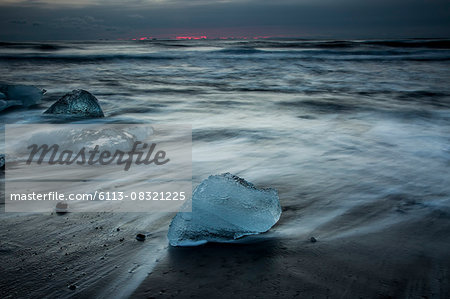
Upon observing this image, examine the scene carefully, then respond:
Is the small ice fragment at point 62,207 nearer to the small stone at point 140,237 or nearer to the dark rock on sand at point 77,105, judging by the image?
the small stone at point 140,237

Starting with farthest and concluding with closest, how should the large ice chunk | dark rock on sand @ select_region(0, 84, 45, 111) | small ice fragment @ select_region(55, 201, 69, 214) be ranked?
dark rock on sand @ select_region(0, 84, 45, 111) < small ice fragment @ select_region(55, 201, 69, 214) < the large ice chunk

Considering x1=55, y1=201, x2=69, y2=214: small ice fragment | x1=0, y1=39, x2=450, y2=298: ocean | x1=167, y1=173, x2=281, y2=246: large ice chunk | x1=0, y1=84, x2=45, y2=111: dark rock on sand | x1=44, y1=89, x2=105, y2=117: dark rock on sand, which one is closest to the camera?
x1=167, y1=173, x2=281, y2=246: large ice chunk

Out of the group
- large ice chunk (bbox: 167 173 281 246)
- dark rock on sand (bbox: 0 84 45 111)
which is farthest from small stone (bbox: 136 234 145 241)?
dark rock on sand (bbox: 0 84 45 111)

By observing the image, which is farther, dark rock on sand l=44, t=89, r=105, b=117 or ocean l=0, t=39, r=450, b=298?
dark rock on sand l=44, t=89, r=105, b=117

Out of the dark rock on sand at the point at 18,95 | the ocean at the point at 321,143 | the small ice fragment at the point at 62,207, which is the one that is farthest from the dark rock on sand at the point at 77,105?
the small ice fragment at the point at 62,207

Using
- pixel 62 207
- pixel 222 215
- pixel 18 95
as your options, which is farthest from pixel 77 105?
pixel 222 215

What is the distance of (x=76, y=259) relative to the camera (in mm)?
1512

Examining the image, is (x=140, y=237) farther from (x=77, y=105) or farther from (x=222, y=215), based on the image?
(x=77, y=105)

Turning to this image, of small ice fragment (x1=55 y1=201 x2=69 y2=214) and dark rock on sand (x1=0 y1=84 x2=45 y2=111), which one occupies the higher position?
dark rock on sand (x1=0 y1=84 x2=45 y2=111)

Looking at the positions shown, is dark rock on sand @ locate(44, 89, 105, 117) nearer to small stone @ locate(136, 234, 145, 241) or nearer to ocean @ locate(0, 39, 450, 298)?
ocean @ locate(0, 39, 450, 298)

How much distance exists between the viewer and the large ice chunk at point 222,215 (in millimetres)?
1634

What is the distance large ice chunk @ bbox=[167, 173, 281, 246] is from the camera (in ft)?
5.36

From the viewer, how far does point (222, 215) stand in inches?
65.4

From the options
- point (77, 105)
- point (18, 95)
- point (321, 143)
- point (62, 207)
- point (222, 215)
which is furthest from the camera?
point (18, 95)
